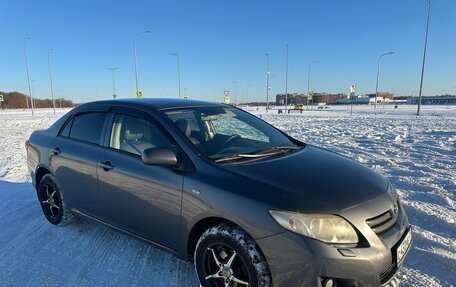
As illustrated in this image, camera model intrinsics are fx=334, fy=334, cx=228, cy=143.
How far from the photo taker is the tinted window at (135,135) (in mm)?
3174

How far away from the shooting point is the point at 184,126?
10.5ft

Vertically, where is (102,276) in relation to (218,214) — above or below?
below

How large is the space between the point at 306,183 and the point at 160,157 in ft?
3.87

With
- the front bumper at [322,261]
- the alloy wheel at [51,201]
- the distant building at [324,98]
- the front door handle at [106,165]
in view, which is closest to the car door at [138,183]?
the front door handle at [106,165]

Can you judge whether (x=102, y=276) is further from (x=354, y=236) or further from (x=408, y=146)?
(x=408, y=146)

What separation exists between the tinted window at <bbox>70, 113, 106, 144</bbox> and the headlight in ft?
7.79

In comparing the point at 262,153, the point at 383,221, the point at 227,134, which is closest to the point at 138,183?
the point at 227,134

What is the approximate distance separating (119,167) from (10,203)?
9.69 feet

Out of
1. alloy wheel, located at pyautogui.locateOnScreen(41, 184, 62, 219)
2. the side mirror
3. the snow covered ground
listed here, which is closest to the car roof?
the side mirror

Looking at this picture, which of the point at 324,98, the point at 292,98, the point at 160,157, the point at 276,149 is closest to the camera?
the point at 160,157

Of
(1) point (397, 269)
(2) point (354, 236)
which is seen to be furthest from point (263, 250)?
(1) point (397, 269)

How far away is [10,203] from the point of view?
16.6 feet

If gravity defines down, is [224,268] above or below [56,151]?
below

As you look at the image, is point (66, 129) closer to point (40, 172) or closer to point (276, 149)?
point (40, 172)
